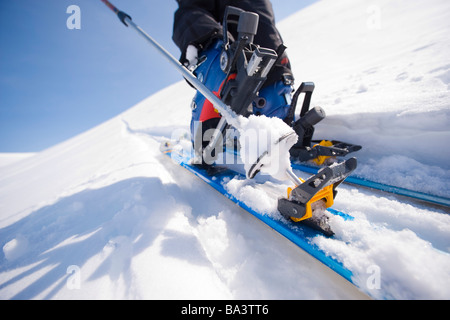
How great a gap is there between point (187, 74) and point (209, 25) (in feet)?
1.81

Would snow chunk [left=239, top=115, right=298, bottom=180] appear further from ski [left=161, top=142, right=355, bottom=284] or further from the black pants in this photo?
the black pants

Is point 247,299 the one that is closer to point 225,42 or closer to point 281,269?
point 281,269

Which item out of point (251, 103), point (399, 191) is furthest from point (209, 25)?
point (399, 191)

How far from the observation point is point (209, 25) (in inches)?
52.2

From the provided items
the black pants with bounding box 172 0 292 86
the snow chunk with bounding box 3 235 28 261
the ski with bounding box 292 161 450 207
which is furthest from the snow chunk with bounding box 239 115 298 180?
the snow chunk with bounding box 3 235 28 261

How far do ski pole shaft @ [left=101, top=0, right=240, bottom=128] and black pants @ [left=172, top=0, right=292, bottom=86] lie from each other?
0.26m

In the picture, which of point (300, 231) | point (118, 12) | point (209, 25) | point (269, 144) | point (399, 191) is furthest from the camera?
point (118, 12)

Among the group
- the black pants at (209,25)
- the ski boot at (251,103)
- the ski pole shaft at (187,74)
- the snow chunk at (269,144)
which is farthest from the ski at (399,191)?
the black pants at (209,25)

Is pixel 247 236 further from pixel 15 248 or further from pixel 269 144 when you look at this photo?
pixel 15 248

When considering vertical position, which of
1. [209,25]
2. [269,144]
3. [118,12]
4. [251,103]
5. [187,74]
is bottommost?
[269,144]

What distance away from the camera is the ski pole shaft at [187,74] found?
89 centimetres

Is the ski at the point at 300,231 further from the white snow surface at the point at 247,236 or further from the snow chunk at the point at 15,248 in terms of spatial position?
the snow chunk at the point at 15,248

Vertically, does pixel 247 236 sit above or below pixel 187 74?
below
